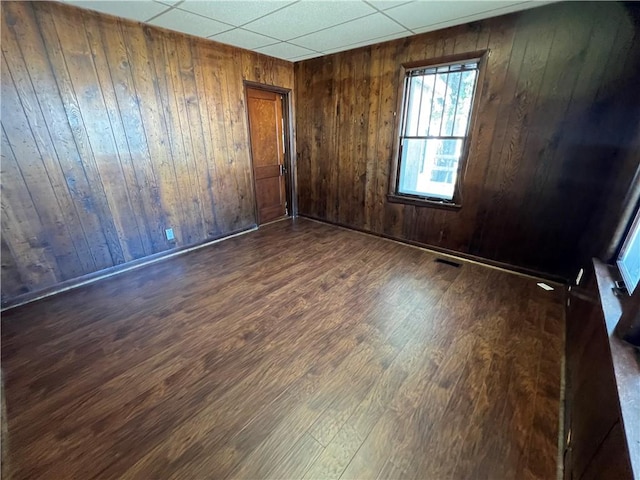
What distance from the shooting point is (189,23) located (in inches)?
102

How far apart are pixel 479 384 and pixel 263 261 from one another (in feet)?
7.85

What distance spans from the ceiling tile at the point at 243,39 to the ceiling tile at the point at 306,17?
147mm

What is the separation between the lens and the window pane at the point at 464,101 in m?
2.82

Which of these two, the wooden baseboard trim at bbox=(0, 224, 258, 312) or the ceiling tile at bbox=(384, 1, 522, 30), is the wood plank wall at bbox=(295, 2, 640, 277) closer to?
the ceiling tile at bbox=(384, 1, 522, 30)

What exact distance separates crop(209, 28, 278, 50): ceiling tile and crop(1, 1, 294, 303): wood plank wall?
189mm

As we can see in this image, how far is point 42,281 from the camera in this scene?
2.49 metres

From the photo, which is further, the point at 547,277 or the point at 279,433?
the point at 547,277

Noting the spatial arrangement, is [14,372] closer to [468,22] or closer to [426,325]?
[426,325]

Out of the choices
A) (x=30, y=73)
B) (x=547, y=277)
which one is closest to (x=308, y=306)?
(x=547, y=277)

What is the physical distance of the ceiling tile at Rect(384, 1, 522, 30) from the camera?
222 cm

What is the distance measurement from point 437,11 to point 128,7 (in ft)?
8.86

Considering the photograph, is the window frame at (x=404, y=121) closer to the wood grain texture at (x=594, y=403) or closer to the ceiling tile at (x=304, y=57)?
the ceiling tile at (x=304, y=57)

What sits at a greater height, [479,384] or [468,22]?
[468,22]

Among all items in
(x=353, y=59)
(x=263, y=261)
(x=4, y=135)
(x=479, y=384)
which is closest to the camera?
(x=479, y=384)
